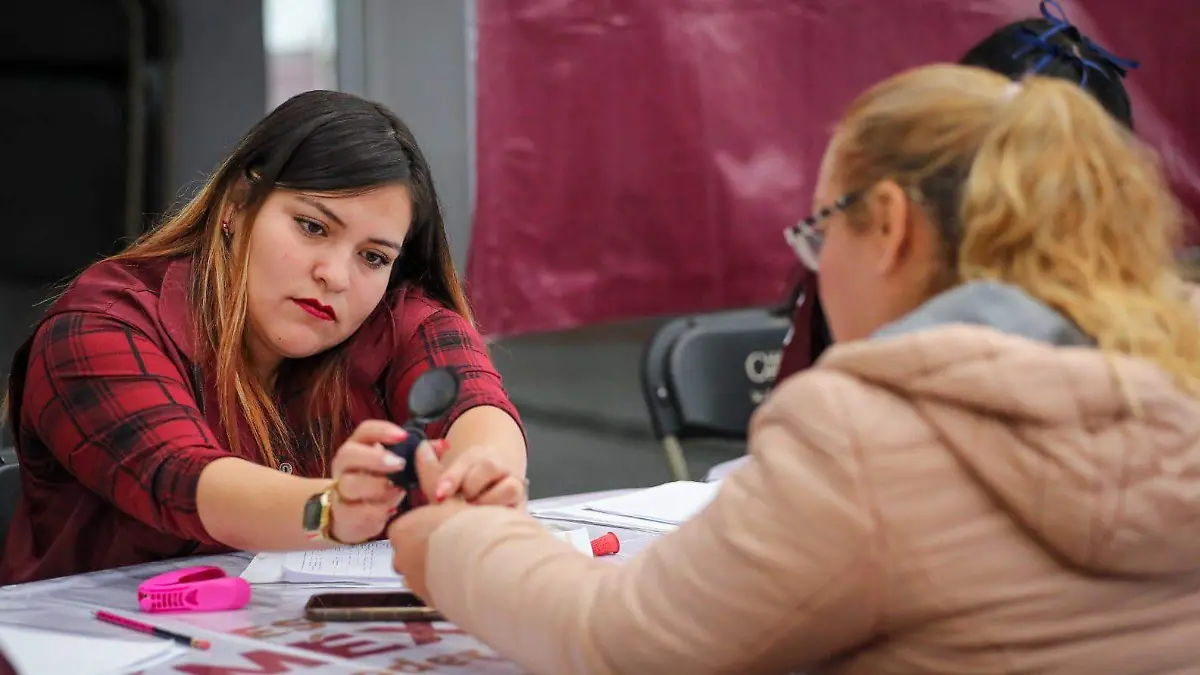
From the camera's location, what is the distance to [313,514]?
3.43ft

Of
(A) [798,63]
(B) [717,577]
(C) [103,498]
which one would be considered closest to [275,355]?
(C) [103,498]

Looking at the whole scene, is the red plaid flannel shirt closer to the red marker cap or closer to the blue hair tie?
the red marker cap

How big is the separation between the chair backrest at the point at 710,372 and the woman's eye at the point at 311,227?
2.96 ft

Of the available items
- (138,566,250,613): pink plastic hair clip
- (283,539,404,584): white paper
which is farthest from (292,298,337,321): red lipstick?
(138,566,250,613): pink plastic hair clip

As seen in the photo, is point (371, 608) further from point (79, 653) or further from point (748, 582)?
point (748, 582)

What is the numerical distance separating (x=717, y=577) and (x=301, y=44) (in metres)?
2.02

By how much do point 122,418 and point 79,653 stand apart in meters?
0.34

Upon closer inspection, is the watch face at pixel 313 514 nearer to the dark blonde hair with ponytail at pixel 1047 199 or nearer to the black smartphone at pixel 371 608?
the black smartphone at pixel 371 608

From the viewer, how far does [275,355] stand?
1.44 meters

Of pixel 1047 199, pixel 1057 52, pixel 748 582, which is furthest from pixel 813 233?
pixel 1057 52

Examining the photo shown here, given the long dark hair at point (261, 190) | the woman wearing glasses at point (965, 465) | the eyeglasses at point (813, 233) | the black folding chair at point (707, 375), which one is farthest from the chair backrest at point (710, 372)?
the woman wearing glasses at point (965, 465)

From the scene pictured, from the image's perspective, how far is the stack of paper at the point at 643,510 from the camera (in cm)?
139

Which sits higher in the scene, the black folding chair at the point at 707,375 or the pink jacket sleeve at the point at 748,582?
the pink jacket sleeve at the point at 748,582

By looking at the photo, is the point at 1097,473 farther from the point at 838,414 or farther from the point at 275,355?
the point at 275,355
